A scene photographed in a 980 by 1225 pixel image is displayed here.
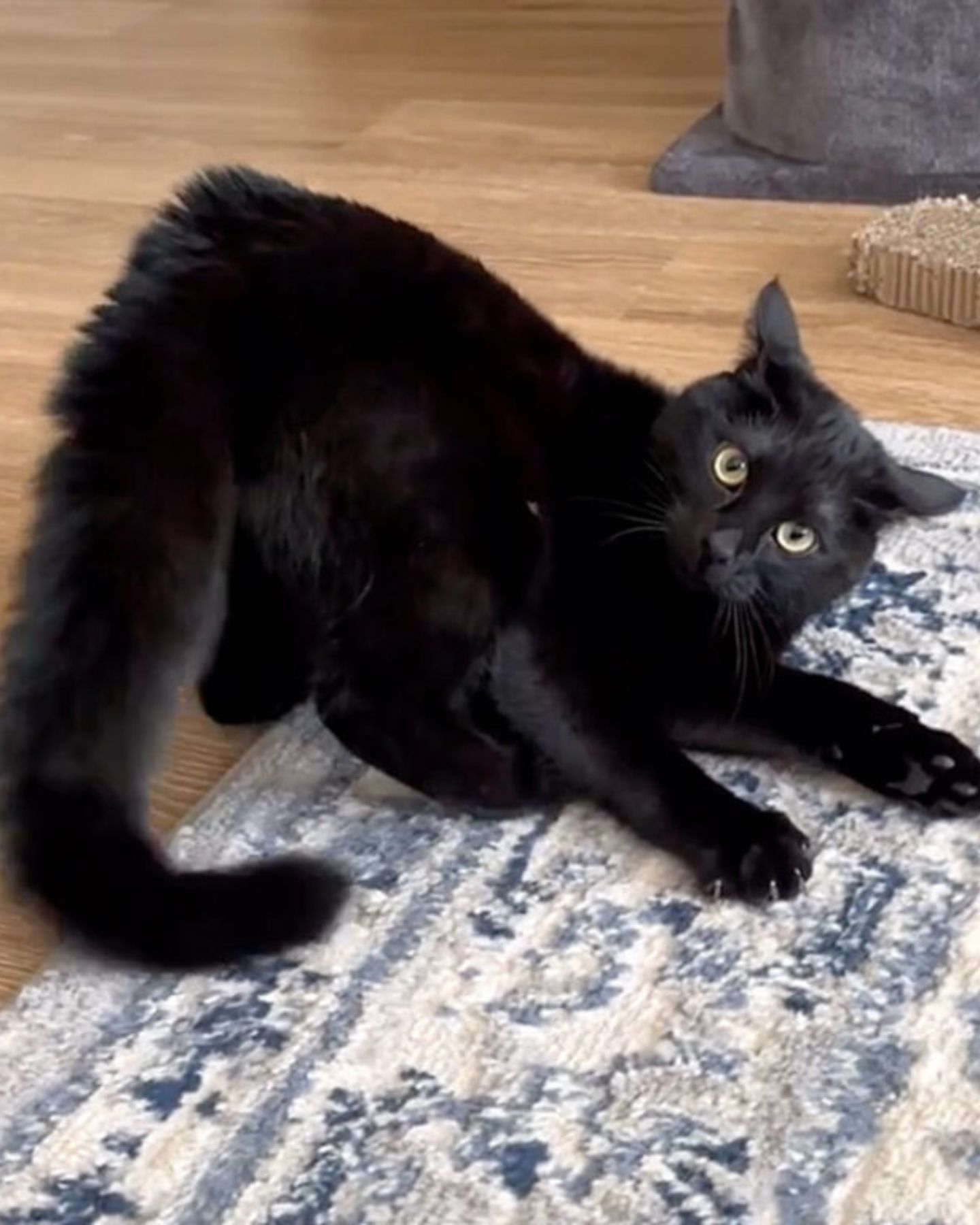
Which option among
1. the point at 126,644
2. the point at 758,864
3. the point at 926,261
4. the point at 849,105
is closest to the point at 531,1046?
the point at 758,864

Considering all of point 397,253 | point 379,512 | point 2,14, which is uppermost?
point 397,253

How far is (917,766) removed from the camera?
1.35 m

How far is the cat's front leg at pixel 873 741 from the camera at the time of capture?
1347 millimetres

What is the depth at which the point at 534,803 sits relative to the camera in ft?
4.53

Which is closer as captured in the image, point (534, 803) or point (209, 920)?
point (209, 920)

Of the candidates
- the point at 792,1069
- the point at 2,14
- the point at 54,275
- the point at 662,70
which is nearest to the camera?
the point at 792,1069

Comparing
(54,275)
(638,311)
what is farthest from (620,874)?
(54,275)

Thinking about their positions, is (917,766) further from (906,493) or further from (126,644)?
(126,644)

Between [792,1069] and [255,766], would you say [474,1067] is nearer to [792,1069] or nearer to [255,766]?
[792,1069]

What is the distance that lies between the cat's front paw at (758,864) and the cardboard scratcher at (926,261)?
39.4 inches

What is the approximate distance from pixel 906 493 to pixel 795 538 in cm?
9

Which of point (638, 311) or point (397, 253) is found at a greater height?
point (397, 253)

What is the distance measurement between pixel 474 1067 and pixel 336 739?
1.18 feet

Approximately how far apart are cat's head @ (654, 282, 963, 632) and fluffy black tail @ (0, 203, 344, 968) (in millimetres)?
321
